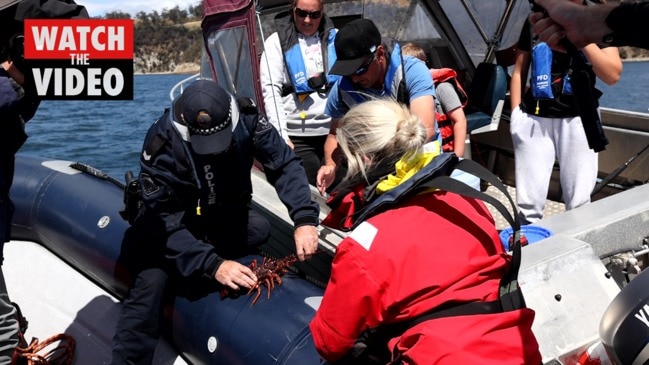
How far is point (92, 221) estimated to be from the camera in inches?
131

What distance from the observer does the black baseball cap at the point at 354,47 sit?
2691 mm

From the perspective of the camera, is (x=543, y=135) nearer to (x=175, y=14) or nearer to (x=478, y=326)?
(x=478, y=326)

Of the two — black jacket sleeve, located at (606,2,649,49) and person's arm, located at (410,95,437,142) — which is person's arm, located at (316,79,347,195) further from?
black jacket sleeve, located at (606,2,649,49)

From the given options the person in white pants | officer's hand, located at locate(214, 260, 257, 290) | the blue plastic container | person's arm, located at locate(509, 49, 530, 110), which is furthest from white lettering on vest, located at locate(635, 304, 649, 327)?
person's arm, located at locate(509, 49, 530, 110)

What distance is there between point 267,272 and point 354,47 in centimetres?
97

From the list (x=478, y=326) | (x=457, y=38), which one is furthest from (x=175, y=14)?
(x=478, y=326)

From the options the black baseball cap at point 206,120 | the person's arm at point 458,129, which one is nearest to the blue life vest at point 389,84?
the person's arm at point 458,129

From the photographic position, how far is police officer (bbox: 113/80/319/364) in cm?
248

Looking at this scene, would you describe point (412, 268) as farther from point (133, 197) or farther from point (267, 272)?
point (133, 197)

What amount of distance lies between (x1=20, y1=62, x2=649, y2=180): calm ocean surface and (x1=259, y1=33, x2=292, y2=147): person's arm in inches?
282

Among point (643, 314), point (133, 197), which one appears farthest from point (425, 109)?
point (643, 314)

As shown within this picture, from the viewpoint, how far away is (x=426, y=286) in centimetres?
158

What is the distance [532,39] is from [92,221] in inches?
92.1

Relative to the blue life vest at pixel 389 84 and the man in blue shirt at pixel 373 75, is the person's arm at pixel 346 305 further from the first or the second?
the blue life vest at pixel 389 84
